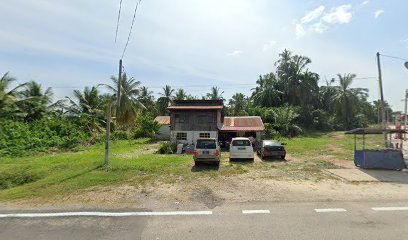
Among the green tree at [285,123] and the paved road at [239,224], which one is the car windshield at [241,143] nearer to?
the paved road at [239,224]

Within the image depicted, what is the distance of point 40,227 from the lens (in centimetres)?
677

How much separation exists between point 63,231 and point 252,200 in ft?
16.8

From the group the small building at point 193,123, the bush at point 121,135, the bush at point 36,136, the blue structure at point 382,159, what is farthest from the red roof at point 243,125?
the blue structure at point 382,159

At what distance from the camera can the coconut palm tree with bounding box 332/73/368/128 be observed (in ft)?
183

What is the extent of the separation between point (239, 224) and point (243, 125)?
25.6 m

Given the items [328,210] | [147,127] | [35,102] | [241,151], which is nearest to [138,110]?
[147,127]

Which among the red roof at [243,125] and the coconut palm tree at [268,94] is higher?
the coconut palm tree at [268,94]

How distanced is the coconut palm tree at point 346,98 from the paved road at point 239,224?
52.1 metres

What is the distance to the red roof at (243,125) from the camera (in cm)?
3055

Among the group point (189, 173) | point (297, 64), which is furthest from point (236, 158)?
point (297, 64)

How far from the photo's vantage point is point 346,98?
183 feet

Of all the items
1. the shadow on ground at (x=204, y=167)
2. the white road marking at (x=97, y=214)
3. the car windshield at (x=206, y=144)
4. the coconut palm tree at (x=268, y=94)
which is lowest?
the white road marking at (x=97, y=214)

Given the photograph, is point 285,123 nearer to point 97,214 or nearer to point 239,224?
point 239,224

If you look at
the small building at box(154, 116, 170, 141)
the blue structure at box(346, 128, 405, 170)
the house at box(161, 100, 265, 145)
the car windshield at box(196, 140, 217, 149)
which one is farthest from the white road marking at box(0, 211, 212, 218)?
the small building at box(154, 116, 170, 141)
